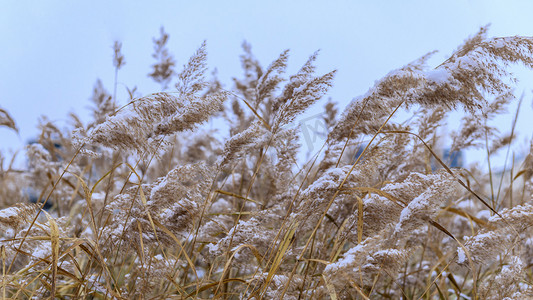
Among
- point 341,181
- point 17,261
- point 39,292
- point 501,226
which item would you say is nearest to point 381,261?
point 341,181

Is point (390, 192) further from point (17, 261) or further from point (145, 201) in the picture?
point (17, 261)

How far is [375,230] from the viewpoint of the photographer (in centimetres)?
157

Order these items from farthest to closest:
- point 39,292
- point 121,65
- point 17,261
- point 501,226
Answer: point 121,65, point 17,261, point 39,292, point 501,226

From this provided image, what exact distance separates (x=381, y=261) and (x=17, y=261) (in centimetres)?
156

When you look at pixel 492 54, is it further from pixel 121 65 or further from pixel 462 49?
pixel 121 65

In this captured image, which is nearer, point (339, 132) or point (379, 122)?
point (339, 132)

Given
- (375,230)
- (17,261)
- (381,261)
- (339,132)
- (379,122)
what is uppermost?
(379,122)

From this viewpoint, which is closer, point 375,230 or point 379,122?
point 375,230

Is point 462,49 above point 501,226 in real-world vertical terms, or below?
above

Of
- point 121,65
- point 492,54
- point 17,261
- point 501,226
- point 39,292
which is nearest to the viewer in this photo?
point 492,54

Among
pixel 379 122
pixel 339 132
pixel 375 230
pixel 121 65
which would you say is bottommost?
pixel 375 230

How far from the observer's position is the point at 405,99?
1.57m

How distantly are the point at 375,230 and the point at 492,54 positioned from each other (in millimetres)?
649

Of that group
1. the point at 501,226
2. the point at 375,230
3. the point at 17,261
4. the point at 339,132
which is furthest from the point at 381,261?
the point at 17,261
